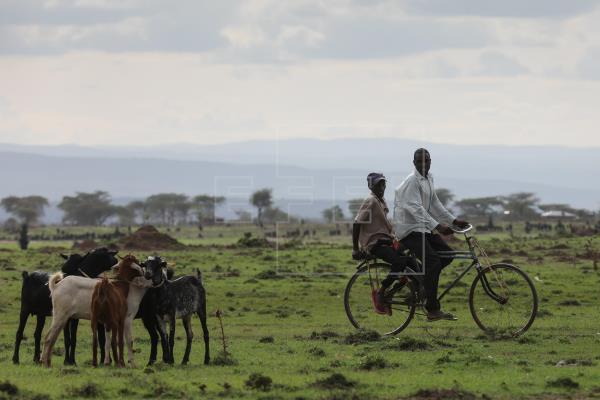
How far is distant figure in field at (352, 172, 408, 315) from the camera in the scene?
1559 cm

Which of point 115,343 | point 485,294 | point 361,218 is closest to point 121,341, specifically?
point 115,343

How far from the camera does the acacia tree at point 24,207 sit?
139875 millimetres

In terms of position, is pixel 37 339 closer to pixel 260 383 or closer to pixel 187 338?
pixel 187 338

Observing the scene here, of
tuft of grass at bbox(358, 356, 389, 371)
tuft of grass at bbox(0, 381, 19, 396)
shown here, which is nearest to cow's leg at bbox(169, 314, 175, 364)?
tuft of grass at bbox(358, 356, 389, 371)

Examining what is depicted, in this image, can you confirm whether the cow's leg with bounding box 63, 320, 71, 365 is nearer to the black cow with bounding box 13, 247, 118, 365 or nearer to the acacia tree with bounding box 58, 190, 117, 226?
the black cow with bounding box 13, 247, 118, 365

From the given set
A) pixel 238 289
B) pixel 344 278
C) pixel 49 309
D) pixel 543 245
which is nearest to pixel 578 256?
pixel 543 245

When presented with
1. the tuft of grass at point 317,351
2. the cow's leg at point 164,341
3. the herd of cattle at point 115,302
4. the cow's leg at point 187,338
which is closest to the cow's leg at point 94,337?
the herd of cattle at point 115,302

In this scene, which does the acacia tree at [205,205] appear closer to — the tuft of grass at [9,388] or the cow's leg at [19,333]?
the cow's leg at [19,333]

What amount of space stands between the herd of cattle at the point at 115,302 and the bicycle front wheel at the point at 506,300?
420cm

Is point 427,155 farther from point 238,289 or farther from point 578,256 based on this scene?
point 578,256

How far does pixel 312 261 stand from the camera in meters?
42.6

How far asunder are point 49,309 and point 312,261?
28.1 metres

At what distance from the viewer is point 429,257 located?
15.5 m

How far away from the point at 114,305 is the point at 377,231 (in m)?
4.04
